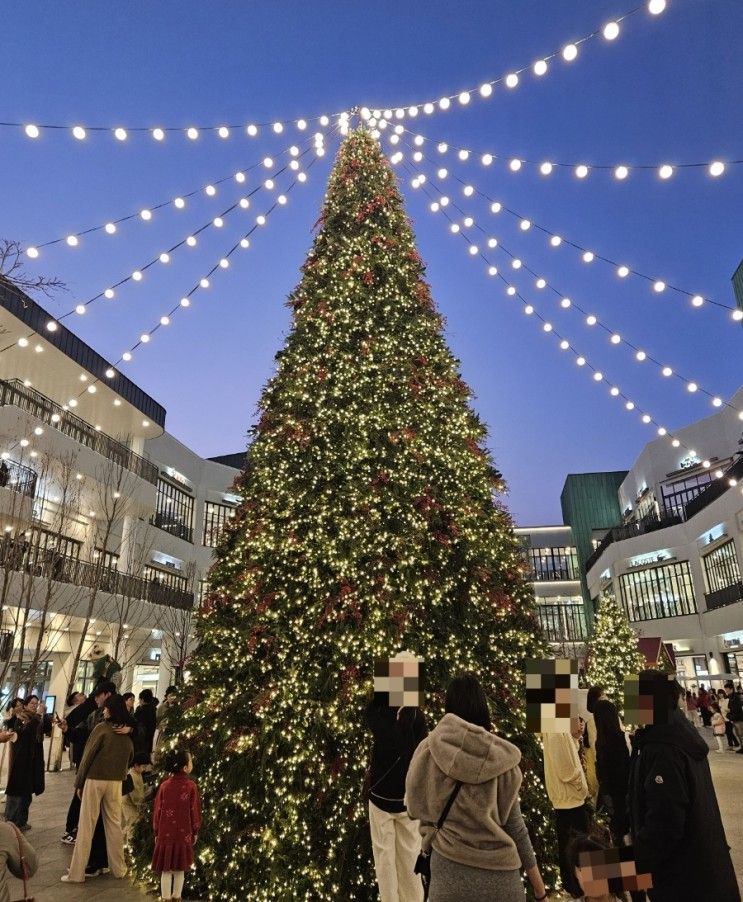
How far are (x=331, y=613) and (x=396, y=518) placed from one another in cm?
110

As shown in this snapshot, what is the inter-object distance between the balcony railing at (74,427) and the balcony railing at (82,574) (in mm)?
3390

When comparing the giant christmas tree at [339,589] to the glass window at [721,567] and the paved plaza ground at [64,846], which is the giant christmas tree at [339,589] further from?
the glass window at [721,567]

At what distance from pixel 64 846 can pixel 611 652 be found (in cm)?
1351

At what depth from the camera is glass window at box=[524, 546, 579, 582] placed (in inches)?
2170

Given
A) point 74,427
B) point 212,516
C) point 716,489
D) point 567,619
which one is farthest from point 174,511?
point 567,619

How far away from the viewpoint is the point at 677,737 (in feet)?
7.94

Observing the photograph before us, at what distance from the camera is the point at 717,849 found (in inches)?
90.5

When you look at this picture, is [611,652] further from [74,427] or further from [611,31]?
[74,427]

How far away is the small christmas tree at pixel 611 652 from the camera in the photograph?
51.3 ft

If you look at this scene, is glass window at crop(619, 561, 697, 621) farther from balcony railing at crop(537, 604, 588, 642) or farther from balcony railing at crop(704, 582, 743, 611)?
balcony railing at crop(537, 604, 588, 642)

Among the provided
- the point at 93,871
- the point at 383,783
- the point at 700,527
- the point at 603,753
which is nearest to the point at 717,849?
the point at 383,783

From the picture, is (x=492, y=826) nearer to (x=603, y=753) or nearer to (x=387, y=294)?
(x=603, y=753)

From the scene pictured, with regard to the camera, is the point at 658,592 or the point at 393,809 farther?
the point at 658,592

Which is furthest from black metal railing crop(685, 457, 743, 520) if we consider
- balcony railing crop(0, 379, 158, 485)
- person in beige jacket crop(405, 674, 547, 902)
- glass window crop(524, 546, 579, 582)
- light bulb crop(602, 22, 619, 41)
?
glass window crop(524, 546, 579, 582)
